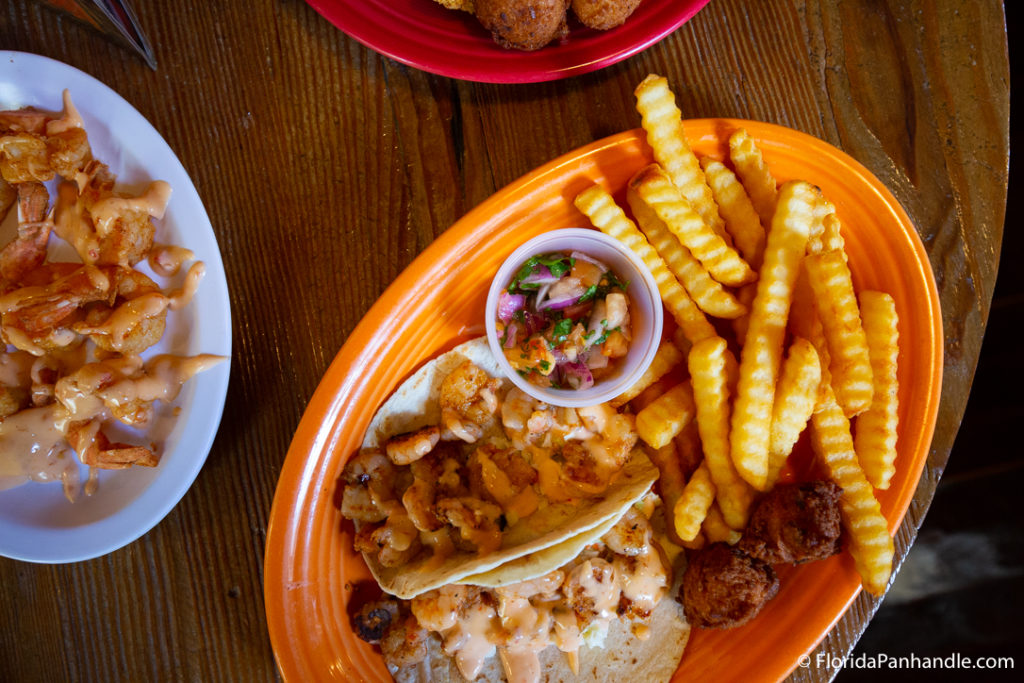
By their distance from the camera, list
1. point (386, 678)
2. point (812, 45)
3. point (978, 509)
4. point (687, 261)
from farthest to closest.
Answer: point (978, 509) → point (812, 45) → point (386, 678) → point (687, 261)

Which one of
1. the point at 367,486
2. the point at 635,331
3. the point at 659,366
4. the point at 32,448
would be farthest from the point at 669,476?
the point at 32,448

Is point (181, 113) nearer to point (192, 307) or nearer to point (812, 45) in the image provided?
point (192, 307)

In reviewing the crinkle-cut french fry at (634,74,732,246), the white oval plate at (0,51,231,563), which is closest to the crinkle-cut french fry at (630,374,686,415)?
the crinkle-cut french fry at (634,74,732,246)

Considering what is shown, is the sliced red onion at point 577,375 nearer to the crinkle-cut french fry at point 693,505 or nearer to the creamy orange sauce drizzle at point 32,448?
the crinkle-cut french fry at point 693,505

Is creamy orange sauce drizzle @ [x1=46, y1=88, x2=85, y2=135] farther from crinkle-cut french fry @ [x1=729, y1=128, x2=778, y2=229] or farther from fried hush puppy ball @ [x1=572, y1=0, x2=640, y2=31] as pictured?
crinkle-cut french fry @ [x1=729, y1=128, x2=778, y2=229]

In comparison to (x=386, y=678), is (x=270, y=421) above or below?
above

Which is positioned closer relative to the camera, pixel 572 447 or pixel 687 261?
pixel 687 261

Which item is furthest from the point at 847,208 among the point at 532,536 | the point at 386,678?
the point at 386,678
